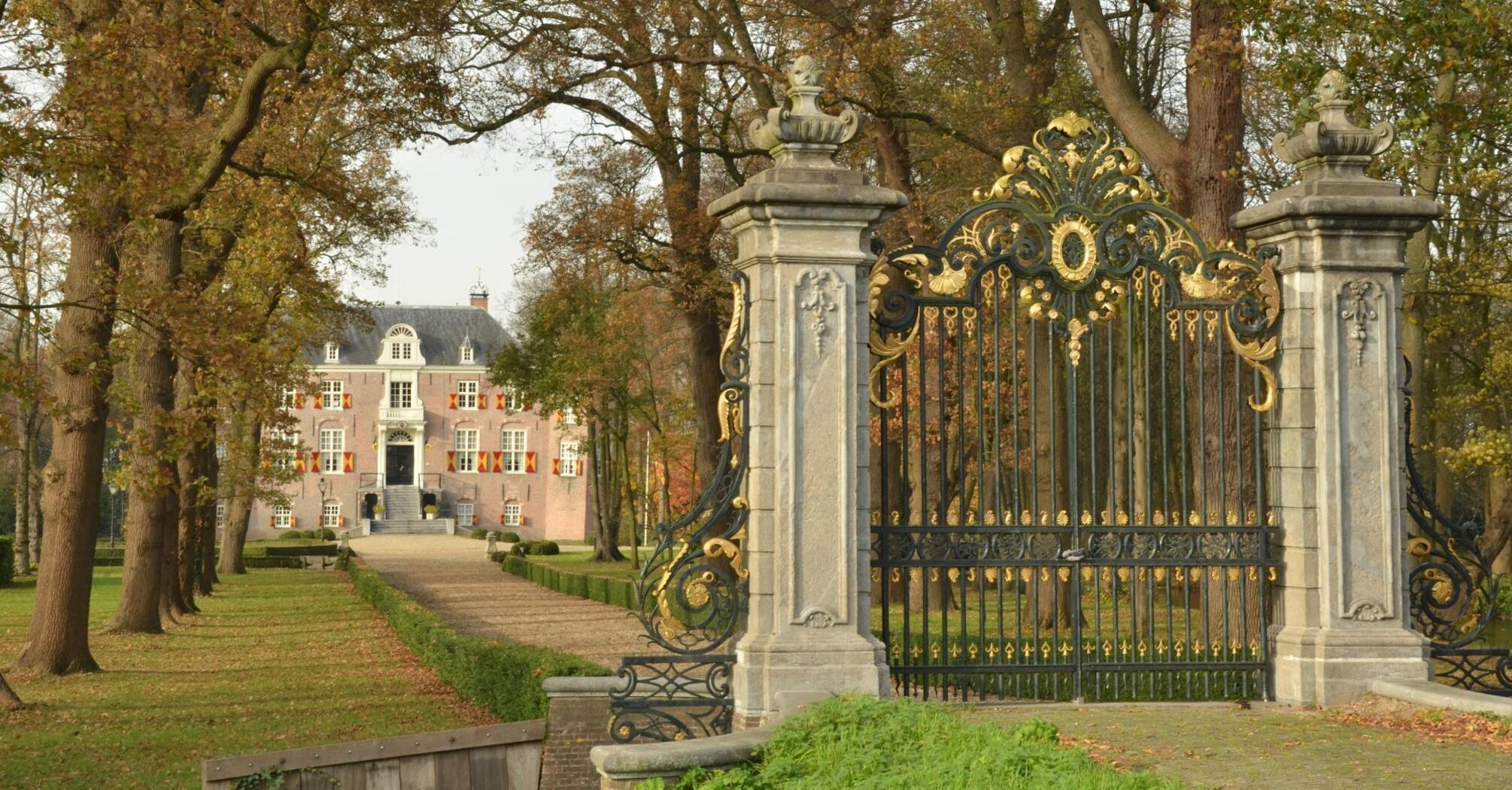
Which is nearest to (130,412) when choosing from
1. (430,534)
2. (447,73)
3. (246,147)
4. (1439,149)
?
(447,73)

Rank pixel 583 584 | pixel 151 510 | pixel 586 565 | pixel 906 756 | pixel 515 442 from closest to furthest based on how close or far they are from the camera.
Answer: pixel 906 756
pixel 151 510
pixel 583 584
pixel 586 565
pixel 515 442

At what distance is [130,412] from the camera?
1295 cm

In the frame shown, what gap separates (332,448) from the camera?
7456cm

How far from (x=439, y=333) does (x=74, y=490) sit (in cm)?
6438

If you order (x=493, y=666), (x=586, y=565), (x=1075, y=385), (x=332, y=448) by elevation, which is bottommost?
(x=586, y=565)

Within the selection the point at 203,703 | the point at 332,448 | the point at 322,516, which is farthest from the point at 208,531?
the point at 332,448

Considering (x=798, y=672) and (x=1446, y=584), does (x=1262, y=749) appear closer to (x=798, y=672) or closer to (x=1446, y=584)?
(x=798, y=672)

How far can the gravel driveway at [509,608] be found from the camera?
20.0 meters

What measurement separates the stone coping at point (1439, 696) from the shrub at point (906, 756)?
2.21 metres

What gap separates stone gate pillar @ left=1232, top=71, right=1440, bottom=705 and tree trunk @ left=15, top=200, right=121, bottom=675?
10.5m

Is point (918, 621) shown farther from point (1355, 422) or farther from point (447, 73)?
point (1355, 422)

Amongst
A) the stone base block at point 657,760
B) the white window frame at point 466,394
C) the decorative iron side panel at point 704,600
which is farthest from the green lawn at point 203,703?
the white window frame at point 466,394

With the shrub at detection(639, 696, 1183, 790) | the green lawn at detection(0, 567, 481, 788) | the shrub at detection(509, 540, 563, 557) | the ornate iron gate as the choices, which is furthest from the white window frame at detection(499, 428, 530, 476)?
the shrub at detection(639, 696, 1183, 790)

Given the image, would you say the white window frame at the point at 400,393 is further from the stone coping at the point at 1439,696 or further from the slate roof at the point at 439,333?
the stone coping at the point at 1439,696
